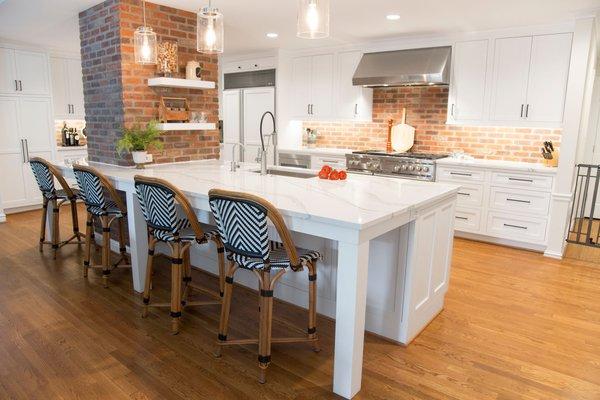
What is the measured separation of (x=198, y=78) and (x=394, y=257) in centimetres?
288

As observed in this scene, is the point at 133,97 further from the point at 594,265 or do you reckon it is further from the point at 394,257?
the point at 594,265

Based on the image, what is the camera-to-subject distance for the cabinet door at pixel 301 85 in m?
6.29

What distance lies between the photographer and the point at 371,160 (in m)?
5.49

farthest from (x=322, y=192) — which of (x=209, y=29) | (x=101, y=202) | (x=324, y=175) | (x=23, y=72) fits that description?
(x=23, y=72)

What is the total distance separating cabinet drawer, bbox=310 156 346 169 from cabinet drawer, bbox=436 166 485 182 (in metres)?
1.38

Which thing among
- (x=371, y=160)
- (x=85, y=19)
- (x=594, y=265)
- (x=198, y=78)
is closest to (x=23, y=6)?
(x=85, y=19)

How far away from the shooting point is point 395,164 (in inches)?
207

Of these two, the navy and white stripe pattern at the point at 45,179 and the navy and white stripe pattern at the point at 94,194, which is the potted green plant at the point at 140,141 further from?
the navy and white stripe pattern at the point at 45,179

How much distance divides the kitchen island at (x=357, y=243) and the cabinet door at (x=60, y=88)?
3.91 metres

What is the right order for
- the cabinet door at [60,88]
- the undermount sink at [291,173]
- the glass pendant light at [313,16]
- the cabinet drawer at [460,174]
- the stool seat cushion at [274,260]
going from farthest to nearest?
the cabinet door at [60,88]
the cabinet drawer at [460,174]
the undermount sink at [291,173]
the glass pendant light at [313,16]
the stool seat cushion at [274,260]

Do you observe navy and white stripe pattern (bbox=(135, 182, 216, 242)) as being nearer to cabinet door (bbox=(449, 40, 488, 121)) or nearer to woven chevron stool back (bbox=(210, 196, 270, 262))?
woven chevron stool back (bbox=(210, 196, 270, 262))

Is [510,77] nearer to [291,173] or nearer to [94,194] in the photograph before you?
[291,173]

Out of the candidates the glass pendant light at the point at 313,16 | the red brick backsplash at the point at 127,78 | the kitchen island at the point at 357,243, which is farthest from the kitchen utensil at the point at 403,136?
the glass pendant light at the point at 313,16

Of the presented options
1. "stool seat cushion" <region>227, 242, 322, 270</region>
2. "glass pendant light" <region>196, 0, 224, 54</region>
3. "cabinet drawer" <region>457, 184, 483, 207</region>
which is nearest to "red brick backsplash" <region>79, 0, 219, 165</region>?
"glass pendant light" <region>196, 0, 224, 54</region>
